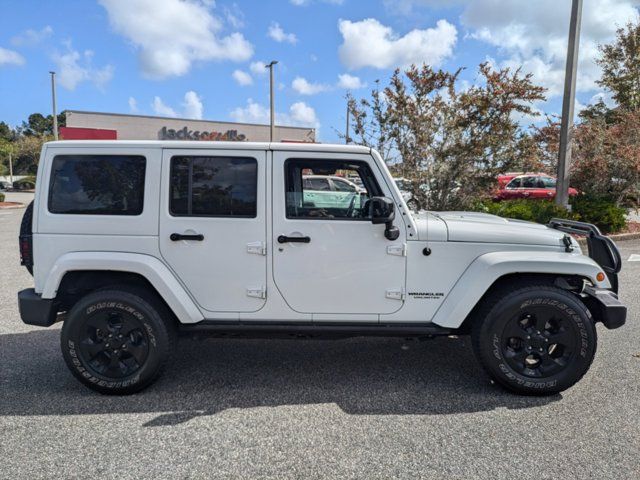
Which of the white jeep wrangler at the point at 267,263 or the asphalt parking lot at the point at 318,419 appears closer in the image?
the asphalt parking lot at the point at 318,419

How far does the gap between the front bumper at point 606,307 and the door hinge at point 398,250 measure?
4.98 feet

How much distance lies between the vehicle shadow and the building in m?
22.4

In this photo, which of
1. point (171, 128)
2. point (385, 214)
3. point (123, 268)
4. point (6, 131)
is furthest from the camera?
point (6, 131)

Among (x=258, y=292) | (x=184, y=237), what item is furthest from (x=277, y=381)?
(x=184, y=237)

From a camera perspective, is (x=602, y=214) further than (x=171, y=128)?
No

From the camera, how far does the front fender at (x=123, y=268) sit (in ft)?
11.4

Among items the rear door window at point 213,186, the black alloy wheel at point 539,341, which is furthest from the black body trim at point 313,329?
the rear door window at point 213,186

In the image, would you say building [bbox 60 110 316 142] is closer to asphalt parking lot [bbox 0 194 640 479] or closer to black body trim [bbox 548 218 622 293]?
asphalt parking lot [bbox 0 194 640 479]

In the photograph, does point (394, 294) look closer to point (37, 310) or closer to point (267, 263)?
point (267, 263)

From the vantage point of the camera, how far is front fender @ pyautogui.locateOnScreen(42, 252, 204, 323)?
3.47 metres

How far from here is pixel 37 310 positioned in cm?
356

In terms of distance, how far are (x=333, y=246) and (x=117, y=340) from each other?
1.79m

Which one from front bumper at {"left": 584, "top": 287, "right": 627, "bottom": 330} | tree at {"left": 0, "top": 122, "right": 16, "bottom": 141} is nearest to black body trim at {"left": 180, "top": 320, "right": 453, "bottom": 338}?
front bumper at {"left": 584, "top": 287, "right": 627, "bottom": 330}

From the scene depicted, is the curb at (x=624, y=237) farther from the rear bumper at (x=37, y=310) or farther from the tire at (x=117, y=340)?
the rear bumper at (x=37, y=310)
